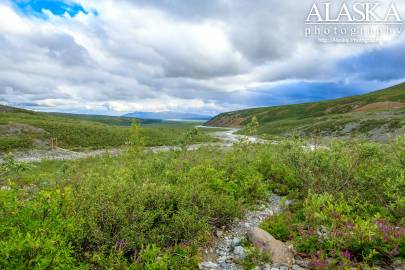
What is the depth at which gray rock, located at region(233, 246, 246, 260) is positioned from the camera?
708 cm

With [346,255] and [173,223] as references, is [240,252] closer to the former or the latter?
[173,223]

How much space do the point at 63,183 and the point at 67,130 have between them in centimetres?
4961

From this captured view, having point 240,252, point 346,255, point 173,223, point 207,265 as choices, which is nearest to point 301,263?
point 346,255

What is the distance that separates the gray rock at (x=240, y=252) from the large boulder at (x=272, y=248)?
0.37m

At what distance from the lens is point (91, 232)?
653 cm

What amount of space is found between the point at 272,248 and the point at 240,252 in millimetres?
855

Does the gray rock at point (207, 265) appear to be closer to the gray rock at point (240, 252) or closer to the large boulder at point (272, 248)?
the gray rock at point (240, 252)

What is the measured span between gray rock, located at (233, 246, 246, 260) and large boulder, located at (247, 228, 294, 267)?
1.23 feet

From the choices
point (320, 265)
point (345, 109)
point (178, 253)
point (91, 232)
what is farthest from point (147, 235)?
point (345, 109)

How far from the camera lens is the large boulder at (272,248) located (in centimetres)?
686

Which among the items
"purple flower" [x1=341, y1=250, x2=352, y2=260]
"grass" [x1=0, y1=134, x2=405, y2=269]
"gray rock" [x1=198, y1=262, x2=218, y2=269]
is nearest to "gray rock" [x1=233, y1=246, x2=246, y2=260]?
"grass" [x1=0, y1=134, x2=405, y2=269]

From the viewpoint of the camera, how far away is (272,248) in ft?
23.3

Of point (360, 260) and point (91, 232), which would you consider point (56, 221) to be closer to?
point (91, 232)

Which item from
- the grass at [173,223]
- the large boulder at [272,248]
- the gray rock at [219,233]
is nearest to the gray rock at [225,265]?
the grass at [173,223]
